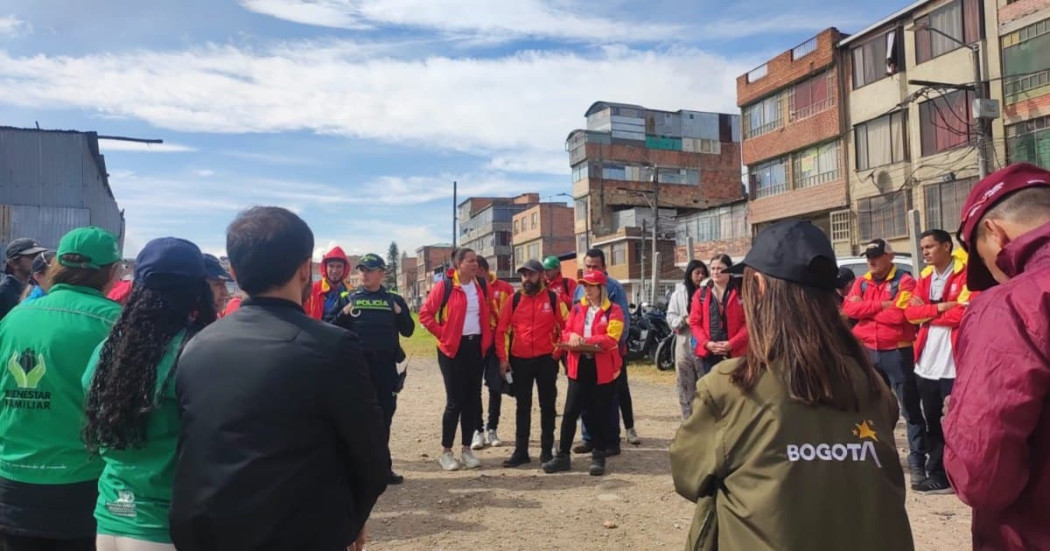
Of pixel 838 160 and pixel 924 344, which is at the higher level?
pixel 838 160

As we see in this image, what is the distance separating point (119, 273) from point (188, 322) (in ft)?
2.72

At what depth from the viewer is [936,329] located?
221 inches

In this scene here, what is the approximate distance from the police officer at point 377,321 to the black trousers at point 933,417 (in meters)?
4.45

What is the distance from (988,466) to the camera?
5.57 ft

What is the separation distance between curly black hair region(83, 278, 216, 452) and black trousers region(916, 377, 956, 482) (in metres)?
5.47

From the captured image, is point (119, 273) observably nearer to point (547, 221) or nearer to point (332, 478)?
point (332, 478)

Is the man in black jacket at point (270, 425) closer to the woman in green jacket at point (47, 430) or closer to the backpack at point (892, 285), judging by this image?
the woman in green jacket at point (47, 430)

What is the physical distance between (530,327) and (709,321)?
175cm

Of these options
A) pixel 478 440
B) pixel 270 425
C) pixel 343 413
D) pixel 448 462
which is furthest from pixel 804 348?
pixel 478 440

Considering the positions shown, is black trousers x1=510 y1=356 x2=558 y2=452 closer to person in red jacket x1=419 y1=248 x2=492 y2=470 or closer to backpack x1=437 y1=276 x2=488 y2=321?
person in red jacket x1=419 y1=248 x2=492 y2=470

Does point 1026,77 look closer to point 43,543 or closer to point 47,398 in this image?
point 47,398

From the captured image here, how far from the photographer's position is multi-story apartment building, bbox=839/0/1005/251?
22.1 meters

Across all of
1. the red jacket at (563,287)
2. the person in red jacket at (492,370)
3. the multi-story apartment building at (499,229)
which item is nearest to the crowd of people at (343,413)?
the person in red jacket at (492,370)

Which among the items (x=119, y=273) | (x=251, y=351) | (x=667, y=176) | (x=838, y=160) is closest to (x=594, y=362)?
(x=119, y=273)
